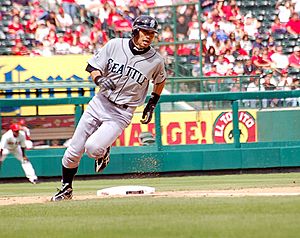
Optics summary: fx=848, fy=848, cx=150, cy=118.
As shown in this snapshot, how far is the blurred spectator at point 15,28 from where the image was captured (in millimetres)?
20188

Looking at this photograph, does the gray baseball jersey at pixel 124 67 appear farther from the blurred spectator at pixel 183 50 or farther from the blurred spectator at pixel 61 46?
the blurred spectator at pixel 61 46

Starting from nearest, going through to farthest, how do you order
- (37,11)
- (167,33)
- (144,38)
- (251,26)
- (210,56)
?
(144,38)
(167,33)
(210,56)
(37,11)
(251,26)

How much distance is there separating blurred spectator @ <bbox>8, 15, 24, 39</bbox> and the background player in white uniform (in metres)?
5.18

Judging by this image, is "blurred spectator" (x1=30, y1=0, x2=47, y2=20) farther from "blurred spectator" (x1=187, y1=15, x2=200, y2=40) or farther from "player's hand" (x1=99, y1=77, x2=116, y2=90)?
"player's hand" (x1=99, y1=77, x2=116, y2=90)

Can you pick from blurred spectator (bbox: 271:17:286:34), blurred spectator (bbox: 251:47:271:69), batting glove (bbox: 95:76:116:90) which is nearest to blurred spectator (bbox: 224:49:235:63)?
blurred spectator (bbox: 251:47:271:69)

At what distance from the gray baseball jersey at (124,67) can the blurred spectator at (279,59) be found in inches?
438

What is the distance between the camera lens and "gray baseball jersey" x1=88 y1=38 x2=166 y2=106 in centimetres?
894

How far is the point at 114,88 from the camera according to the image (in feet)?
29.3

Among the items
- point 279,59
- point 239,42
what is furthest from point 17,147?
point 279,59

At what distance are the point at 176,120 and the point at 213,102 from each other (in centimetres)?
77

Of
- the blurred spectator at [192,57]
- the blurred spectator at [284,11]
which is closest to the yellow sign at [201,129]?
the blurred spectator at [192,57]

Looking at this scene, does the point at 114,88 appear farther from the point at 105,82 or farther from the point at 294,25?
the point at 294,25

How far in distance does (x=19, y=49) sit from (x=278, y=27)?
20.9 ft

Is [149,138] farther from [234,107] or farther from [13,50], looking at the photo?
[13,50]
